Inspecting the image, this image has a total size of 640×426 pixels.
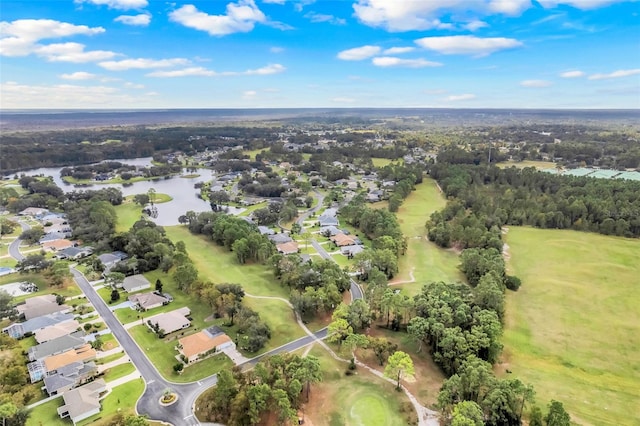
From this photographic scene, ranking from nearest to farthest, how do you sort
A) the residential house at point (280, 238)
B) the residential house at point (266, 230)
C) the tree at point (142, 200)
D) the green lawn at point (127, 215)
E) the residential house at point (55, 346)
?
the residential house at point (55, 346) → the residential house at point (280, 238) → the residential house at point (266, 230) → the green lawn at point (127, 215) → the tree at point (142, 200)

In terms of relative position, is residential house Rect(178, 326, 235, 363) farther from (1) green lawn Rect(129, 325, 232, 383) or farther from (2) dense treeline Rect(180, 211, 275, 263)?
(2) dense treeline Rect(180, 211, 275, 263)

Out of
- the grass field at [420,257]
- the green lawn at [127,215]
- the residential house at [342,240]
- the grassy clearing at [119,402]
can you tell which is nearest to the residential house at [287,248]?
the residential house at [342,240]

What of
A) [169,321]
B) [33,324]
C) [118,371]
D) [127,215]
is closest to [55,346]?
[33,324]

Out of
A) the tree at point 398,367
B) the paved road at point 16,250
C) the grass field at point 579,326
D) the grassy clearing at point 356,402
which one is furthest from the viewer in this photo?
the paved road at point 16,250

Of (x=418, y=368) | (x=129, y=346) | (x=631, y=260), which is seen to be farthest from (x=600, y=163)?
(x=129, y=346)

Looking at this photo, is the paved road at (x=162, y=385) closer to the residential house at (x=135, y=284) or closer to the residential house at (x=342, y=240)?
the residential house at (x=135, y=284)
